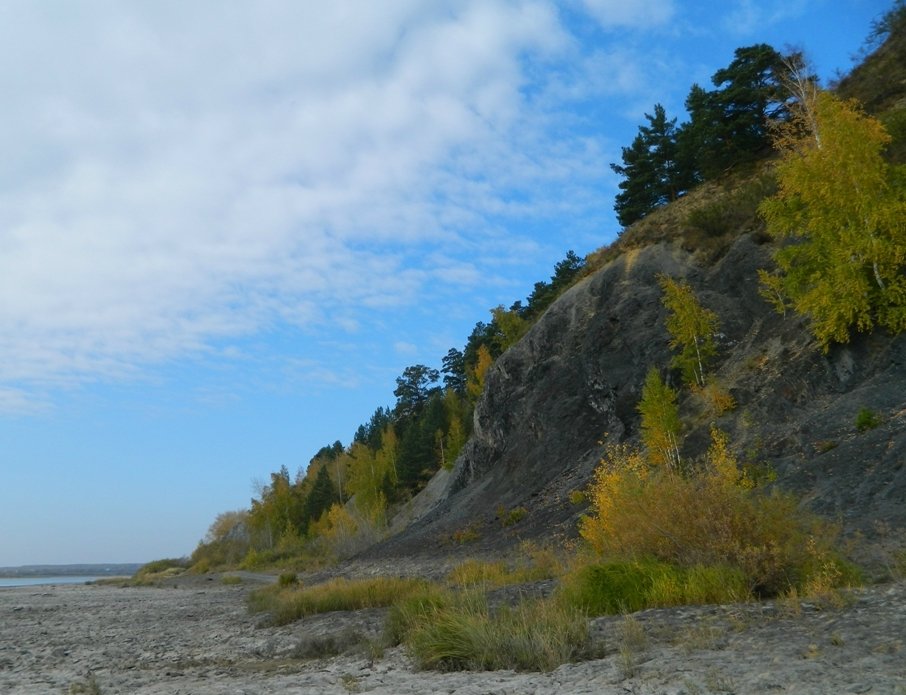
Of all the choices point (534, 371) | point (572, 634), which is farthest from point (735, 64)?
point (572, 634)

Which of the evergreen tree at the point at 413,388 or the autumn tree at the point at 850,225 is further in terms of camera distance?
the evergreen tree at the point at 413,388

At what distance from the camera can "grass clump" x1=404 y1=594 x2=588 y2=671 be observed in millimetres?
8469

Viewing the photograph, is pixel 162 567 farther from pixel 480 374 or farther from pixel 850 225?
pixel 850 225

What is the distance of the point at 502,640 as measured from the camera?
29.5ft

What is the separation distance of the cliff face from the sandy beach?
8484 millimetres

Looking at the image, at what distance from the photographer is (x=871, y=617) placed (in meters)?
8.20

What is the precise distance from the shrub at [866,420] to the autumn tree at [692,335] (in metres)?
11.8

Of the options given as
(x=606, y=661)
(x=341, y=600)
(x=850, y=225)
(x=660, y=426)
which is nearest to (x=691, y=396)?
(x=660, y=426)

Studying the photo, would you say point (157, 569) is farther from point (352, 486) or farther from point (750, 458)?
point (750, 458)

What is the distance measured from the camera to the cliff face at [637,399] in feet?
64.1

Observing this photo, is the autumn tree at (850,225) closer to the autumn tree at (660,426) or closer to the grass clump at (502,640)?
the autumn tree at (660,426)

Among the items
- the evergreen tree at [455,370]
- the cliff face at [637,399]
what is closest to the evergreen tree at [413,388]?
the evergreen tree at [455,370]

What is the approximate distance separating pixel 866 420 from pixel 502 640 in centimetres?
1630

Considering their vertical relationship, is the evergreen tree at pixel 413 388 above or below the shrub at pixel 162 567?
above
